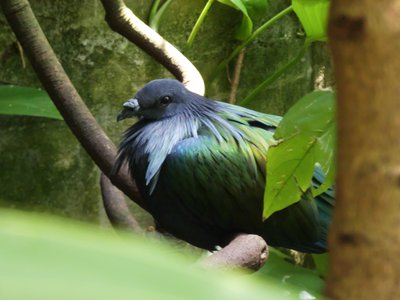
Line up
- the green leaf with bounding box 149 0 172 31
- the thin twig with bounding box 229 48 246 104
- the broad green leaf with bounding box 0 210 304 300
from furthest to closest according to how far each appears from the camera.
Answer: the thin twig with bounding box 229 48 246 104 → the green leaf with bounding box 149 0 172 31 → the broad green leaf with bounding box 0 210 304 300

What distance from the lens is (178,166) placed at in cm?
149

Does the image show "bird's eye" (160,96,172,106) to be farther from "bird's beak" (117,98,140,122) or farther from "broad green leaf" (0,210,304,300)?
"broad green leaf" (0,210,304,300)

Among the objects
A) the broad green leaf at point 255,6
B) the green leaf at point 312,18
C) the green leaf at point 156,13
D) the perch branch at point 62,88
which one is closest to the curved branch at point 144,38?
the perch branch at point 62,88

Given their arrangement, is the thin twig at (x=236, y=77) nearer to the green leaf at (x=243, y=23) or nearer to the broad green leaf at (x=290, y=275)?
the green leaf at (x=243, y=23)

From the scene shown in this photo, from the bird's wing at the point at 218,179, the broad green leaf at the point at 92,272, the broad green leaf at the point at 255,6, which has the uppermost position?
the broad green leaf at the point at 92,272

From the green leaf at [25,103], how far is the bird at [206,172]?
0.85ft

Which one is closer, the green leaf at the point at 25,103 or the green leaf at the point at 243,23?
the green leaf at the point at 25,103

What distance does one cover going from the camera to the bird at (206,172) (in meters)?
1.49

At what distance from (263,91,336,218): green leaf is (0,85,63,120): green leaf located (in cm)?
86

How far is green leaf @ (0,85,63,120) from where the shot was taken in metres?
1.78

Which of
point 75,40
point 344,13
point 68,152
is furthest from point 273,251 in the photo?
point 344,13

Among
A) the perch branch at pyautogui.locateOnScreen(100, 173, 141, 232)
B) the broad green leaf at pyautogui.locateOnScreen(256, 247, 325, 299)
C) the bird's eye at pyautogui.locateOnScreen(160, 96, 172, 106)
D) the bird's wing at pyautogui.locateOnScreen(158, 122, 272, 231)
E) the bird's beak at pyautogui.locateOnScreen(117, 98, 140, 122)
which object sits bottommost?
the broad green leaf at pyautogui.locateOnScreen(256, 247, 325, 299)

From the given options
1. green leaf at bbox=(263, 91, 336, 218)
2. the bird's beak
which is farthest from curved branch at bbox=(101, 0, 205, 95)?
green leaf at bbox=(263, 91, 336, 218)

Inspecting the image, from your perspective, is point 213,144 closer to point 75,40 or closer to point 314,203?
point 314,203
